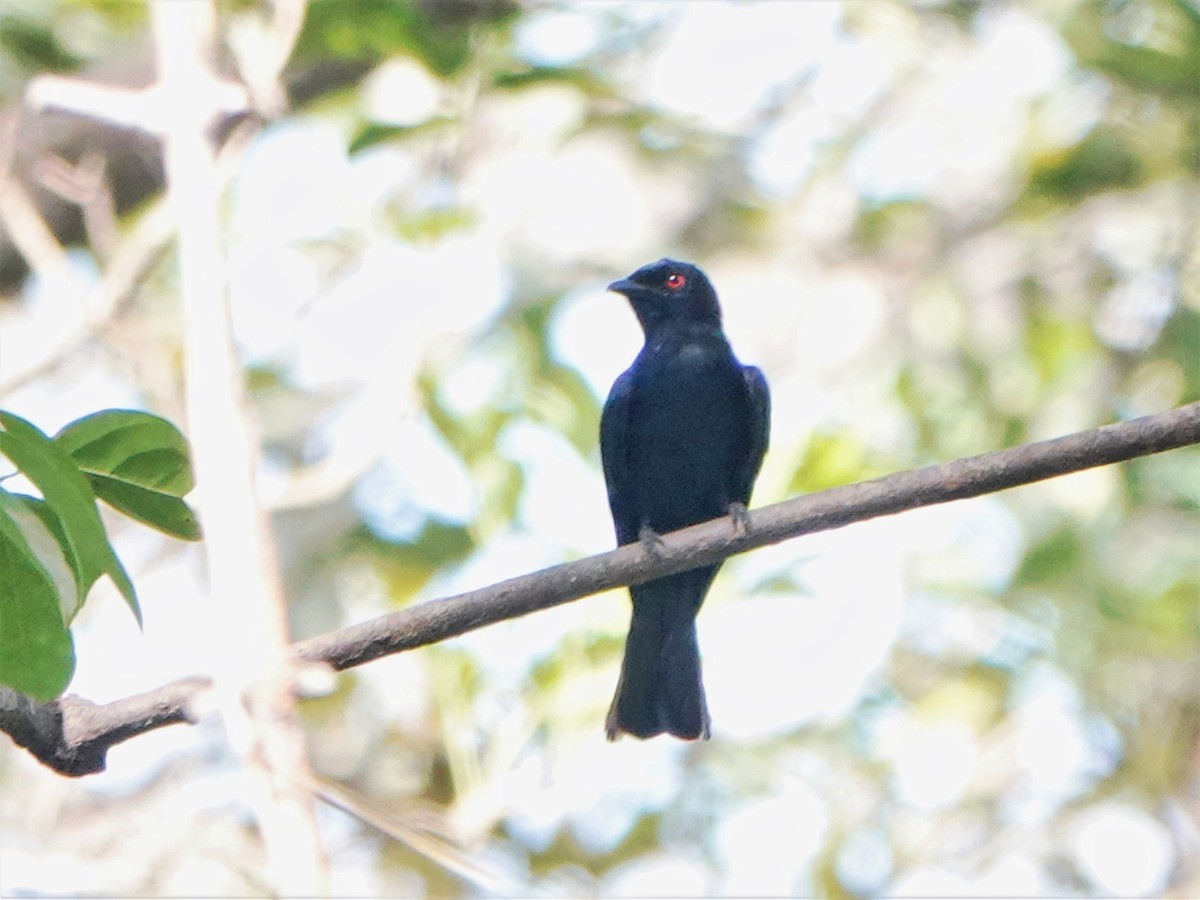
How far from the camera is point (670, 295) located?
6141 millimetres

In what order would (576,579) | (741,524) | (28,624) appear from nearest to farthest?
(28,624), (576,579), (741,524)

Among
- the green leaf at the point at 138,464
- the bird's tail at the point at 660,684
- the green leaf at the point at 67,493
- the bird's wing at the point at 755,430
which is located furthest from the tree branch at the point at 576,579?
the bird's wing at the point at 755,430

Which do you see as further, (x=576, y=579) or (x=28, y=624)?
(x=576, y=579)

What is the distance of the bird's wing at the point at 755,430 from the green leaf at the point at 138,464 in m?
3.11

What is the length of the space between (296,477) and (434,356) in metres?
0.89

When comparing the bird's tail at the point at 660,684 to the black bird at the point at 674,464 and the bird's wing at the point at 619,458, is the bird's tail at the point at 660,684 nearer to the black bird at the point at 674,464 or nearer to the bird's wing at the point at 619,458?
the black bird at the point at 674,464

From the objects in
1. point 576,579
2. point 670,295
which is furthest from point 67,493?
point 670,295

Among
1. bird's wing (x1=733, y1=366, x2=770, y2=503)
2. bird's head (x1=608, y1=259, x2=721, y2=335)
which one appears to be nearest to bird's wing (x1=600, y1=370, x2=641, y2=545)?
bird's head (x1=608, y1=259, x2=721, y2=335)

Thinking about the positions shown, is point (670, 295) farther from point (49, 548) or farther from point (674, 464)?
point (49, 548)

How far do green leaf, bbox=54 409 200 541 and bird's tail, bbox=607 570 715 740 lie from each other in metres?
2.61

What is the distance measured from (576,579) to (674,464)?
104 inches

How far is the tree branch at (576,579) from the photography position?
288 centimetres

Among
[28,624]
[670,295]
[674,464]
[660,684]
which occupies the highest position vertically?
[670,295]

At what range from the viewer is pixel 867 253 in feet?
30.1
